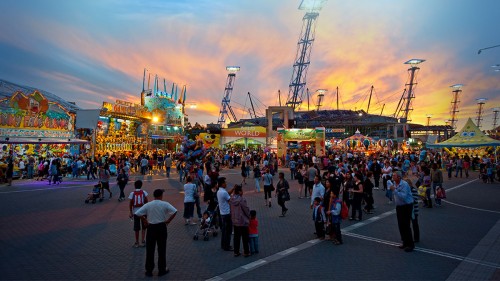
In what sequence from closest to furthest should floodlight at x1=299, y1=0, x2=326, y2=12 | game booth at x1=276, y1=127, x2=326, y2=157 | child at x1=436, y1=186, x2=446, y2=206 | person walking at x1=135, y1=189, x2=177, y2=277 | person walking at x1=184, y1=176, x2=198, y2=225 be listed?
person walking at x1=135, y1=189, x2=177, y2=277 < person walking at x1=184, y1=176, x2=198, y2=225 < child at x1=436, y1=186, x2=446, y2=206 < game booth at x1=276, y1=127, x2=326, y2=157 < floodlight at x1=299, y1=0, x2=326, y2=12

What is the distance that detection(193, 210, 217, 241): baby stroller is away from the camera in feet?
25.3

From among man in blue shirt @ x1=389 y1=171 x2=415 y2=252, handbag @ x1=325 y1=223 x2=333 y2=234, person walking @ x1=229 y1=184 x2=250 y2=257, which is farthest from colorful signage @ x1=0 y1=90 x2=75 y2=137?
man in blue shirt @ x1=389 y1=171 x2=415 y2=252

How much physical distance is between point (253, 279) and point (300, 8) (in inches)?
2422

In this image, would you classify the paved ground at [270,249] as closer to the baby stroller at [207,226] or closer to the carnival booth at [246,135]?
the baby stroller at [207,226]

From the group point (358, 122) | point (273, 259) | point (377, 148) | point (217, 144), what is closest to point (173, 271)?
point (273, 259)

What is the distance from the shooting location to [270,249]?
6930 mm

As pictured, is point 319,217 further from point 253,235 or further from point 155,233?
point 155,233

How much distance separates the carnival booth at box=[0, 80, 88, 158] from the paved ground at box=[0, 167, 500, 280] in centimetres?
1277

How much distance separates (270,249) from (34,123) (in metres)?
23.0

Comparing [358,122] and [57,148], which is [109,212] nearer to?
[57,148]

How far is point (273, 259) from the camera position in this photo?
6328 millimetres

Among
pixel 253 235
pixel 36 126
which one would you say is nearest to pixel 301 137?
pixel 36 126

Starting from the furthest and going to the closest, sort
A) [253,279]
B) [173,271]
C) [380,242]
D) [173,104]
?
[173,104], [380,242], [173,271], [253,279]

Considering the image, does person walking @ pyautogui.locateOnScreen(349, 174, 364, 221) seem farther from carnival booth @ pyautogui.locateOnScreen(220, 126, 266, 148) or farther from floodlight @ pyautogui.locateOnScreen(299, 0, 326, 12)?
floodlight @ pyautogui.locateOnScreen(299, 0, 326, 12)
